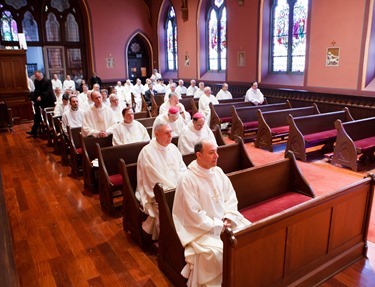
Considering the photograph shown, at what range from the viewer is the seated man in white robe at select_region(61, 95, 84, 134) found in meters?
7.15

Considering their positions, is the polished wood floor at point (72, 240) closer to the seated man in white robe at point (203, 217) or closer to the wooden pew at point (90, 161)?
the wooden pew at point (90, 161)

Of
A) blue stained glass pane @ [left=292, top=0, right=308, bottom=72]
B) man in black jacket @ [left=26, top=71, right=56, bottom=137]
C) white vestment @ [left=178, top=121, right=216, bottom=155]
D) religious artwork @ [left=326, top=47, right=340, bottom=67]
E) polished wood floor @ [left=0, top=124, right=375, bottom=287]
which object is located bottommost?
polished wood floor @ [left=0, top=124, right=375, bottom=287]

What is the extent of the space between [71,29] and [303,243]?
52.8ft

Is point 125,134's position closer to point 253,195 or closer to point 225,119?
Answer: point 253,195

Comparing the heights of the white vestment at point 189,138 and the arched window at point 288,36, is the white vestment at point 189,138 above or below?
below

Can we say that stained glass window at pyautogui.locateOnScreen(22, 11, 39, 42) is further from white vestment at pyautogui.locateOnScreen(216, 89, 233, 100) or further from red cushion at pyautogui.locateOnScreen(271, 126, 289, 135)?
red cushion at pyautogui.locateOnScreen(271, 126, 289, 135)

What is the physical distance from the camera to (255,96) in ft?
34.9

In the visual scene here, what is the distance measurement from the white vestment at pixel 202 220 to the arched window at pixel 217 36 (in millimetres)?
11024

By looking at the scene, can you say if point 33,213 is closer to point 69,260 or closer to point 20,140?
point 69,260

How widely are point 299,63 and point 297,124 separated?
14.1ft

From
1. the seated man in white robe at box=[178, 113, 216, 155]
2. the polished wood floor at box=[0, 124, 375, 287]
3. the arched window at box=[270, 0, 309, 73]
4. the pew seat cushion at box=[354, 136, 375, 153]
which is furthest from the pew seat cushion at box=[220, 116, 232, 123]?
the seated man in white robe at box=[178, 113, 216, 155]

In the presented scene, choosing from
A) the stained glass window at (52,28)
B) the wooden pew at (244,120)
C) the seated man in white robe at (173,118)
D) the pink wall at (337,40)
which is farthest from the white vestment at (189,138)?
the stained glass window at (52,28)

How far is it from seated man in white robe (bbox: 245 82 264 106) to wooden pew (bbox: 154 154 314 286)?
680 cm

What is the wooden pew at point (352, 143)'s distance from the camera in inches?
240
